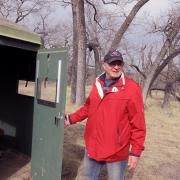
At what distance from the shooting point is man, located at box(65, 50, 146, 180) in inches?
174

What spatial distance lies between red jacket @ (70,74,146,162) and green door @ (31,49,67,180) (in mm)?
916

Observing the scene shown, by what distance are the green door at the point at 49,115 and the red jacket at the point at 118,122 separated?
36.1 inches

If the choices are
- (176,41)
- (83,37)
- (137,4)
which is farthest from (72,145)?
(176,41)

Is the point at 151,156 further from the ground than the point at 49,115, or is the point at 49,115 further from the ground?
the point at 49,115

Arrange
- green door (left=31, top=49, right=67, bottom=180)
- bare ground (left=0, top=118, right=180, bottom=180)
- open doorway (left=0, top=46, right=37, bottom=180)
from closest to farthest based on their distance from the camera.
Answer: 1. green door (left=31, top=49, right=67, bottom=180)
2. bare ground (left=0, top=118, right=180, bottom=180)
3. open doorway (left=0, top=46, right=37, bottom=180)

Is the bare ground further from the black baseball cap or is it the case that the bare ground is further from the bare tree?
the bare tree

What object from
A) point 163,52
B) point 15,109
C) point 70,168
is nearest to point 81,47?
point 163,52

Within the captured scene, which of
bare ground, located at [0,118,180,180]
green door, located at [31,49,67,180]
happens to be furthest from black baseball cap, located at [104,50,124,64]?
bare ground, located at [0,118,180,180]

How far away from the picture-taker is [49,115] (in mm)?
5738

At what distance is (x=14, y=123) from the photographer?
8.50 m

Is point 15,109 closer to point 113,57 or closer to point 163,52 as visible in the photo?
point 113,57

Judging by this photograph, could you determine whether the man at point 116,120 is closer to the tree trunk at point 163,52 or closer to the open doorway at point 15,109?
the open doorway at point 15,109

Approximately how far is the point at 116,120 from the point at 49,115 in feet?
5.05

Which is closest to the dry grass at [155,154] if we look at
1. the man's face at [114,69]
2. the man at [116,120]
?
the man at [116,120]
